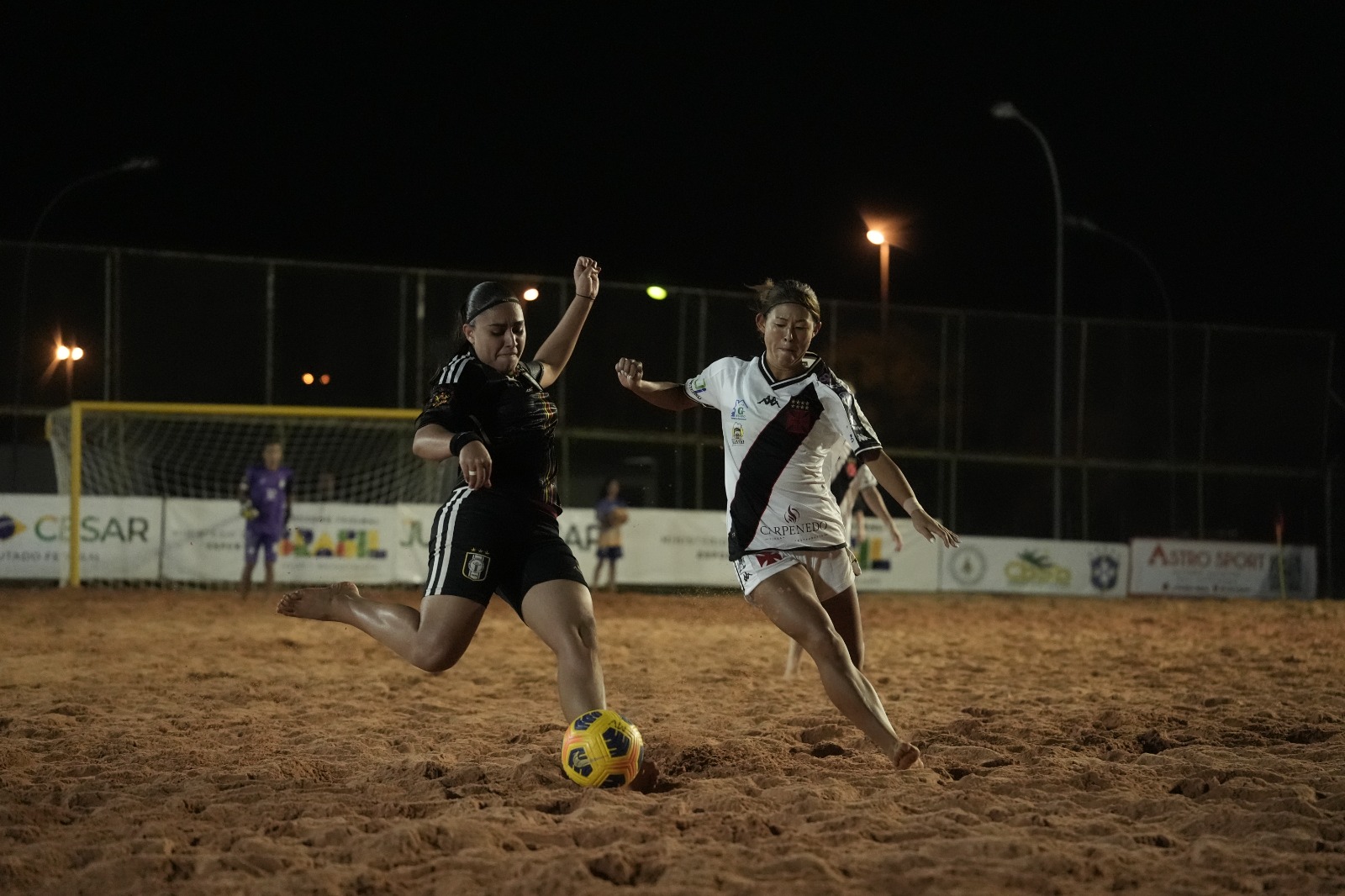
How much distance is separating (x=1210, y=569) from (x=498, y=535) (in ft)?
69.6

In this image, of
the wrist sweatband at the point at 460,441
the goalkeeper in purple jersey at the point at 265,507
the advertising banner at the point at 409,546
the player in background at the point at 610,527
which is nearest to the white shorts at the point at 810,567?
the wrist sweatband at the point at 460,441

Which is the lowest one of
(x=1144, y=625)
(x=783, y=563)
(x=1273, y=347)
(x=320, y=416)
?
(x=1144, y=625)

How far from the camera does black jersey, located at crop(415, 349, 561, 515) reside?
207 inches

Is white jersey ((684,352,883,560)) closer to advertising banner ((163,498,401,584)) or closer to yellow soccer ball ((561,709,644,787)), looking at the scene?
yellow soccer ball ((561,709,644,787))

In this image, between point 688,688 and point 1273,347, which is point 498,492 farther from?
point 1273,347

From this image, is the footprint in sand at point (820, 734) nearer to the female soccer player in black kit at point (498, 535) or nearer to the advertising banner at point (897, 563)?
the female soccer player in black kit at point (498, 535)

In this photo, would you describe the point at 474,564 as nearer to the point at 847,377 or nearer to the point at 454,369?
the point at 454,369

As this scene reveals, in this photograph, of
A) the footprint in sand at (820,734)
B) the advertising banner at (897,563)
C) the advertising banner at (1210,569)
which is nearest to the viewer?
the footprint in sand at (820,734)

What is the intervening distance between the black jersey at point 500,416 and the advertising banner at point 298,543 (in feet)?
47.9

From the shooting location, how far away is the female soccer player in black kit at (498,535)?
17.2ft

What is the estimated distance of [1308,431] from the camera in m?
27.0

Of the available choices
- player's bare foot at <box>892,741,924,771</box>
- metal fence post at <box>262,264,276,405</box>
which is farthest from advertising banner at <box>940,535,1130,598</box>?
player's bare foot at <box>892,741,924,771</box>

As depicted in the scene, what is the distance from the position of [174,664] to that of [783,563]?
6103 millimetres

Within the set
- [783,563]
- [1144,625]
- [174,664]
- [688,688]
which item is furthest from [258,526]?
[783,563]
